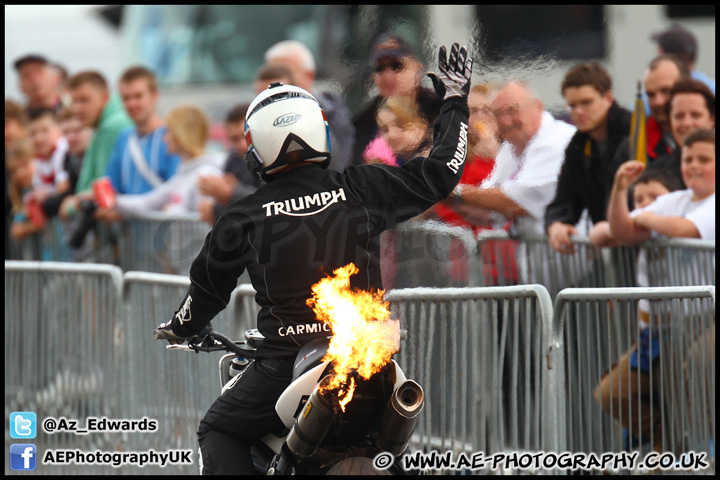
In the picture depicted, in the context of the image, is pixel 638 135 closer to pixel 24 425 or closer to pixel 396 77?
pixel 396 77

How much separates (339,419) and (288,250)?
709mm

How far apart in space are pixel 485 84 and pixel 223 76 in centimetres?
1024

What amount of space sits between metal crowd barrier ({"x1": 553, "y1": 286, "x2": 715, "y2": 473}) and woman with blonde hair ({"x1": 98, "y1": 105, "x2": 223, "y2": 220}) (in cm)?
429

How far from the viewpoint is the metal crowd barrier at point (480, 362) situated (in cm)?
521

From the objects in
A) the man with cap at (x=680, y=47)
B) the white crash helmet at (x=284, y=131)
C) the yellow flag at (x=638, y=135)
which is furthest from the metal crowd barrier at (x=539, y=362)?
the man with cap at (x=680, y=47)

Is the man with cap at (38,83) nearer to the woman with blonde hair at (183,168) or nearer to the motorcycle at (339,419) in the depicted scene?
the woman with blonde hair at (183,168)

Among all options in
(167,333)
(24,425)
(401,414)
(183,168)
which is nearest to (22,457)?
(24,425)

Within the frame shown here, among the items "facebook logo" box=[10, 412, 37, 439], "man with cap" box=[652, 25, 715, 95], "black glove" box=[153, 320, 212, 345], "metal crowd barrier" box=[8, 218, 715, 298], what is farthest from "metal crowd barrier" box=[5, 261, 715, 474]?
"facebook logo" box=[10, 412, 37, 439]

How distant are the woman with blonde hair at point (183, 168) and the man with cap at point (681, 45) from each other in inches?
143

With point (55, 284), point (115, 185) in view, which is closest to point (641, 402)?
point (55, 284)

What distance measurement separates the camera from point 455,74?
448 centimetres

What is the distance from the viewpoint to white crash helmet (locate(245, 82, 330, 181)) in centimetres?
425

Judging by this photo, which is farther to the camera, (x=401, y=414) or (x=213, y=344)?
(x=213, y=344)

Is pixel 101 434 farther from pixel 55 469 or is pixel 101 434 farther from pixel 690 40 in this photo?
pixel 690 40
